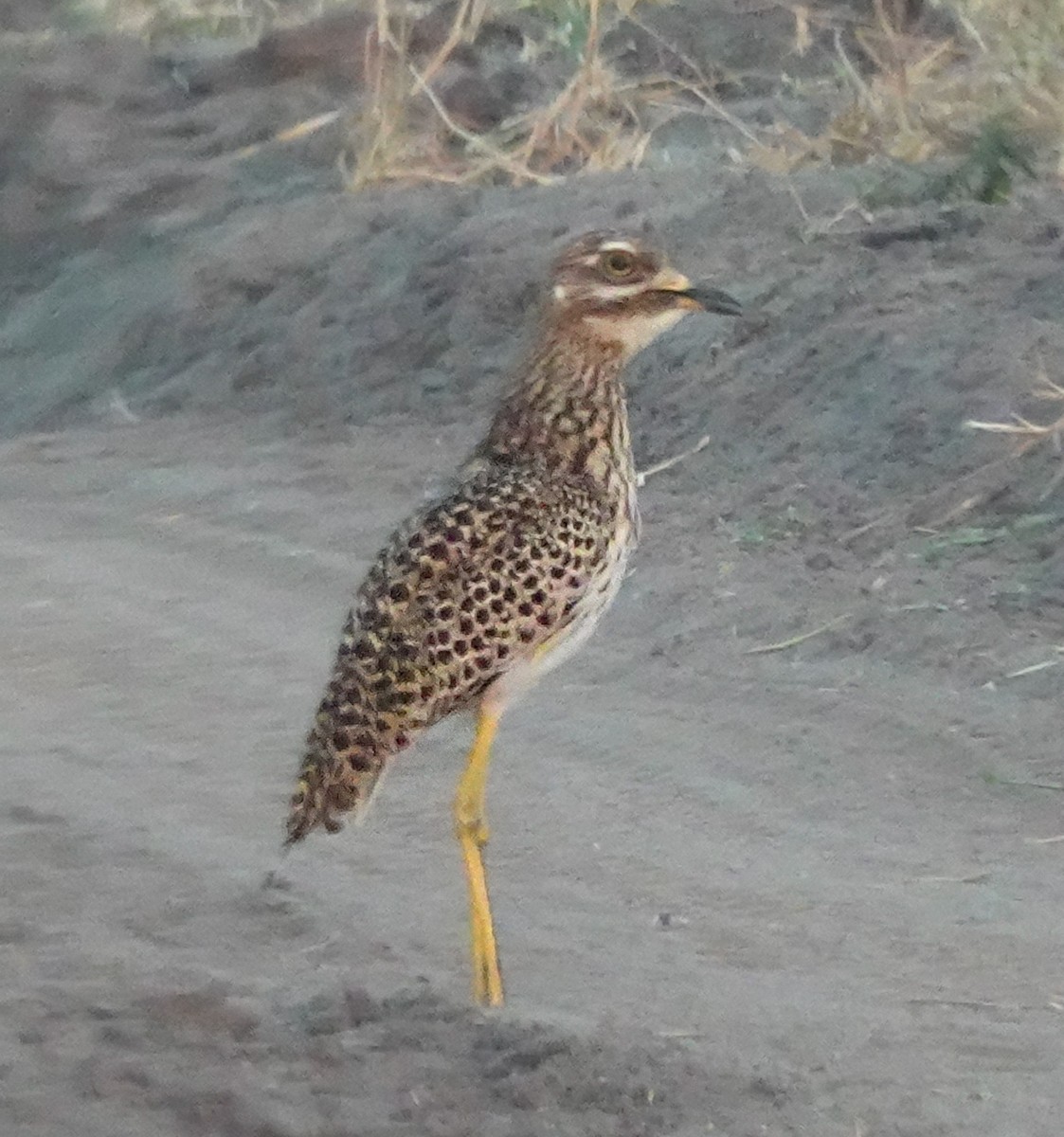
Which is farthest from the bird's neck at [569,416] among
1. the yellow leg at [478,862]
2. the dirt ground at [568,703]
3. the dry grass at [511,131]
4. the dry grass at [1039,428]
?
the dry grass at [511,131]

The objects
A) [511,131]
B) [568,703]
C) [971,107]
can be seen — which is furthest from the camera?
[511,131]

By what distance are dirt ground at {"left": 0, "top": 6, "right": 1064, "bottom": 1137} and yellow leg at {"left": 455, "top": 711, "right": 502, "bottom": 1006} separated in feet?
0.27

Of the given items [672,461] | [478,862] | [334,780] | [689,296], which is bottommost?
[672,461]

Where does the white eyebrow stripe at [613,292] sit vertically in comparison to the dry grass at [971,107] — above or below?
above

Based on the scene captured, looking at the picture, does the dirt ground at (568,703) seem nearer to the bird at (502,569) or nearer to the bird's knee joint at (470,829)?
the bird's knee joint at (470,829)

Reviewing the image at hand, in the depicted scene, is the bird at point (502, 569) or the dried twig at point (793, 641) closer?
the bird at point (502, 569)

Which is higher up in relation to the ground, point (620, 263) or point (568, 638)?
point (620, 263)

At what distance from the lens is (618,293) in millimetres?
3828

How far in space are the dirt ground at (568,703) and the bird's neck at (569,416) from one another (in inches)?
33.2

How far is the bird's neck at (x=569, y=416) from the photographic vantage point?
12.3 ft

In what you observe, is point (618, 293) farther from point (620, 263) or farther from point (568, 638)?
point (568, 638)

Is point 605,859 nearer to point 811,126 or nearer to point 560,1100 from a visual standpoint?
point 560,1100

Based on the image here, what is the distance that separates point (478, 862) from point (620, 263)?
3.37ft

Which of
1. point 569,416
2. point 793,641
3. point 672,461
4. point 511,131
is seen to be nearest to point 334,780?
point 569,416
